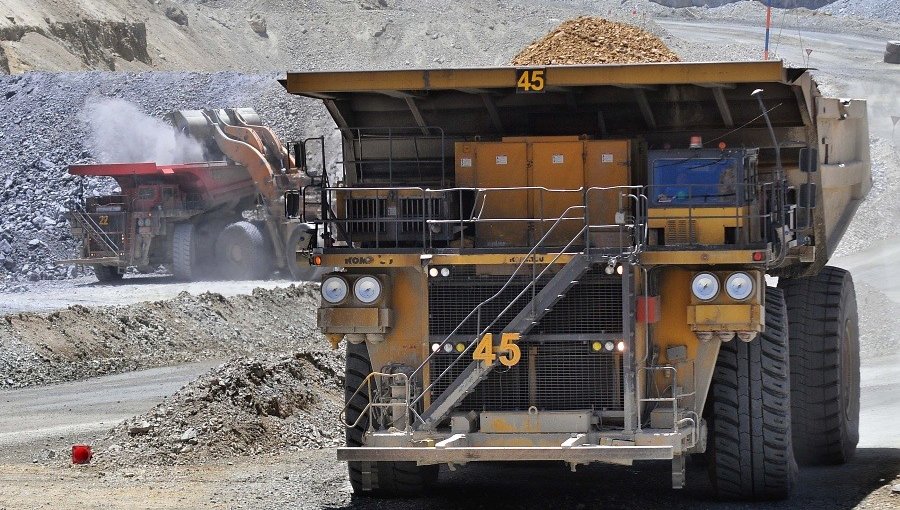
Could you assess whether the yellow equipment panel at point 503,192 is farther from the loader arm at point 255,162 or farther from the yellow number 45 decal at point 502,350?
the loader arm at point 255,162

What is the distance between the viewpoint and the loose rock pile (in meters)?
14.3

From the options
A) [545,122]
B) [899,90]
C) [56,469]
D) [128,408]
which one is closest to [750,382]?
[545,122]

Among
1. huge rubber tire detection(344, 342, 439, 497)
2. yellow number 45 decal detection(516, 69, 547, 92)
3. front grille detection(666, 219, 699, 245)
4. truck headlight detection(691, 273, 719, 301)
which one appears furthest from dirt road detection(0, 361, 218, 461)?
truck headlight detection(691, 273, 719, 301)

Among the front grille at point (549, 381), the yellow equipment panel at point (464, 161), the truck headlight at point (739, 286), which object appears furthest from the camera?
the yellow equipment panel at point (464, 161)

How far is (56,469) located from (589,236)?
17.9 ft

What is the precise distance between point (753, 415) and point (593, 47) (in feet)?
13.8

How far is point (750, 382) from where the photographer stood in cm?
1123

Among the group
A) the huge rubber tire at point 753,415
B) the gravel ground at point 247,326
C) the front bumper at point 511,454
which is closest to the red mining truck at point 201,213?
the gravel ground at point 247,326

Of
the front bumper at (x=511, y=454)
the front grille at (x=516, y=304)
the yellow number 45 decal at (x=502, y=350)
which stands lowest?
the front bumper at (x=511, y=454)

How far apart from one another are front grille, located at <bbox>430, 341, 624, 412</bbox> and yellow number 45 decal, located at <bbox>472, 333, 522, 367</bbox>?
0.56 ft

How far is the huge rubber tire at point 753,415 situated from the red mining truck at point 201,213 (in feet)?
75.3

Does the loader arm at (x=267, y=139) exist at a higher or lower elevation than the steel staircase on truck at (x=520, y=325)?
higher

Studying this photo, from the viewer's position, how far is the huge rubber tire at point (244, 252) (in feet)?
112

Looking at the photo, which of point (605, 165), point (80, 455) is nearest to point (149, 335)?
point (80, 455)
